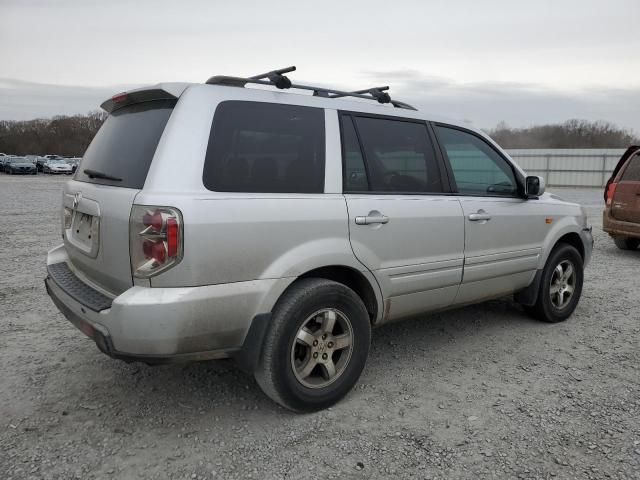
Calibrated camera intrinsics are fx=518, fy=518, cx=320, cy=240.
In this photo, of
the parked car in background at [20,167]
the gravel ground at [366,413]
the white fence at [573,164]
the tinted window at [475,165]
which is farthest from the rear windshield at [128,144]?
the parked car in background at [20,167]

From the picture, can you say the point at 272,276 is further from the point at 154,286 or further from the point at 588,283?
the point at 588,283

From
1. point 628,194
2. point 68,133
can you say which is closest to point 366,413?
point 628,194

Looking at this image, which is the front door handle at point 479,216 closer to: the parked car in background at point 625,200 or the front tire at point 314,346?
the front tire at point 314,346

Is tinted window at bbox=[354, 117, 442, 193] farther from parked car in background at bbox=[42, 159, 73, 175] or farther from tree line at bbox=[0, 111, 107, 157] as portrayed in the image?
tree line at bbox=[0, 111, 107, 157]

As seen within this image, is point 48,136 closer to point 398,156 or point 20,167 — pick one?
point 20,167

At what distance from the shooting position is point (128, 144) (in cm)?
292

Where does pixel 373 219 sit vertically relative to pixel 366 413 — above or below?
above

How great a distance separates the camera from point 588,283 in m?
6.34

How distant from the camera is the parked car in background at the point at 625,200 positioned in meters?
8.06

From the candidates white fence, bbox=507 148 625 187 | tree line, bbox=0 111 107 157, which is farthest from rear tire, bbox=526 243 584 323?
tree line, bbox=0 111 107 157

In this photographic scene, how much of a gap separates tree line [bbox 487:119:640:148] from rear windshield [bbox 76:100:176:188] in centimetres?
5393

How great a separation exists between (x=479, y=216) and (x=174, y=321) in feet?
7.85

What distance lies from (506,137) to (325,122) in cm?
5831

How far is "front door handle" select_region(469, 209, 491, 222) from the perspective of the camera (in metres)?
3.79
